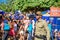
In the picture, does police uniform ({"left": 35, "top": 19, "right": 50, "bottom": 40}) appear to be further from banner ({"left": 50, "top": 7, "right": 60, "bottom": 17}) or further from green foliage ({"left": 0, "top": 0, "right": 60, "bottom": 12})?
green foliage ({"left": 0, "top": 0, "right": 60, "bottom": 12})

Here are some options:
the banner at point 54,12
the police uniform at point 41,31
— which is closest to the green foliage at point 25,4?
the banner at point 54,12

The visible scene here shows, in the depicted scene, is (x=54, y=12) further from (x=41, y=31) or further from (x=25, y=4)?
(x=25, y=4)

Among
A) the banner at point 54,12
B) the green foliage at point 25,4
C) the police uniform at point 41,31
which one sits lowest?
the green foliage at point 25,4

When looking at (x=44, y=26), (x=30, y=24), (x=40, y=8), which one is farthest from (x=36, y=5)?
(x=44, y=26)

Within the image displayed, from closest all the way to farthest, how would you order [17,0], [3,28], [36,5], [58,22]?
[3,28], [58,22], [36,5], [17,0]

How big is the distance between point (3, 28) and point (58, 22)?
3.36 m

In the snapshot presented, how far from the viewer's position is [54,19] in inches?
651

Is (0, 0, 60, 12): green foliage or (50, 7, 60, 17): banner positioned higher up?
(50, 7, 60, 17): banner

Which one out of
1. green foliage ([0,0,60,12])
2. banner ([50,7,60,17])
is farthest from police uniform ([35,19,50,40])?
green foliage ([0,0,60,12])

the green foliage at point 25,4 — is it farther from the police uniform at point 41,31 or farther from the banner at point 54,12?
the police uniform at point 41,31

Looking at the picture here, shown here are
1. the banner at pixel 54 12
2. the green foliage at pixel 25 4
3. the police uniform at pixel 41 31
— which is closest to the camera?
the police uniform at pixel 41 31

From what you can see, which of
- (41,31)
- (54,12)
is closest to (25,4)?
(54,12)

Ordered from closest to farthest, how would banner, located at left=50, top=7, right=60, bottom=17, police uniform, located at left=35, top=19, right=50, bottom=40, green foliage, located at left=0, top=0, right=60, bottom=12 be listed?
police uniform, located at left=35, top=19, right=50, bottom=40, banner, located at left=50, top=7, right=60, bottom=17, green foliage, located at left=0, top=0, right=60, bottom=12

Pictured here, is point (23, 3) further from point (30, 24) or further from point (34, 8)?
point (30, 24)
